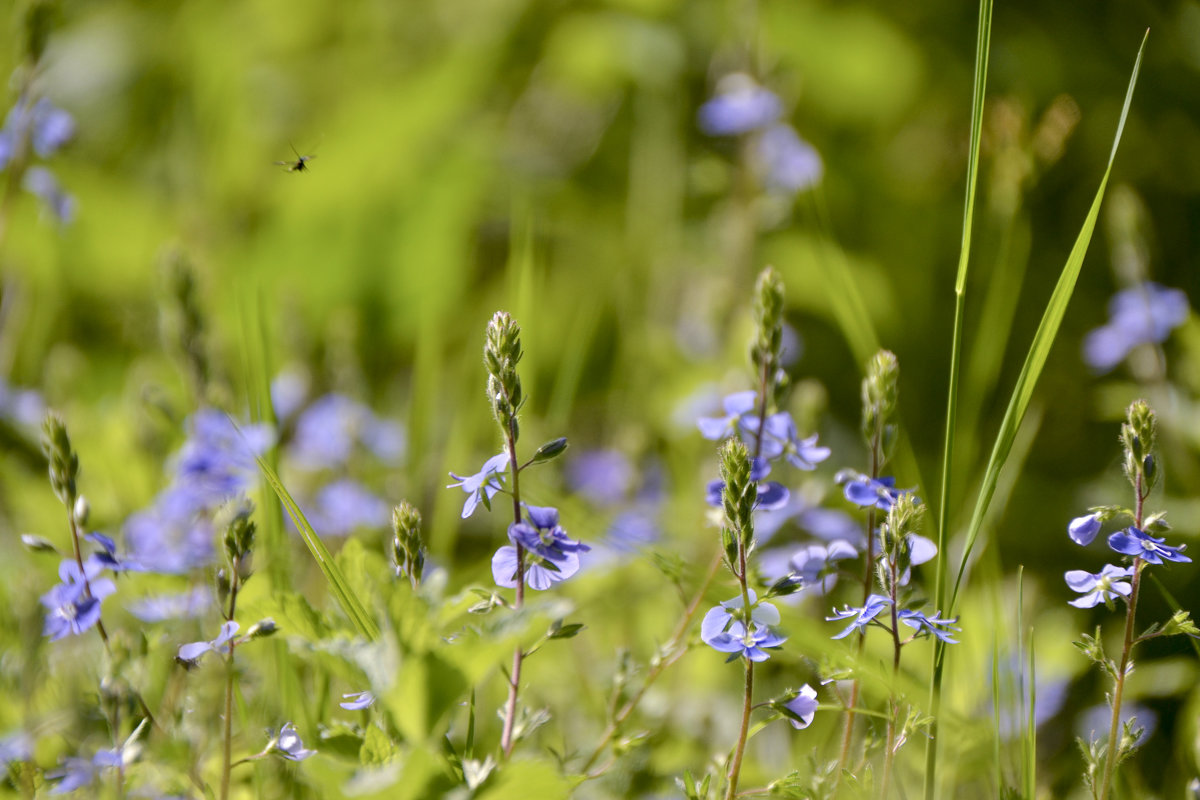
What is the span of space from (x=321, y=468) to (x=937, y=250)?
212cm

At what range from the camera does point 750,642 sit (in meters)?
1.06

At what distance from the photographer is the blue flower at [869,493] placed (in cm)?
119

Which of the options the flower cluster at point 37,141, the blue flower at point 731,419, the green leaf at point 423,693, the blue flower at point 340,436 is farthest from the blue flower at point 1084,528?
the flower cluster at point 37,141

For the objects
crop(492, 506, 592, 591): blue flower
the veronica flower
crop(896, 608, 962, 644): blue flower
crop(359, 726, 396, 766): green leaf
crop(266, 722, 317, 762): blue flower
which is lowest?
crop(266, 722, 317, 762): blue flower

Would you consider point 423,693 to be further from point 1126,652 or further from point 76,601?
point 1126,652

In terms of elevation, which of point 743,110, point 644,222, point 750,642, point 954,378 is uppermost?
point 743,110

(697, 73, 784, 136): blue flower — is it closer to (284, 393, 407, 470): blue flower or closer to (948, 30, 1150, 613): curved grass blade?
(284, 393, 407, 470): blue flower

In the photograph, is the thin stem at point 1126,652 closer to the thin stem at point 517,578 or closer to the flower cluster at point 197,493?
the thin stem at point 517,578

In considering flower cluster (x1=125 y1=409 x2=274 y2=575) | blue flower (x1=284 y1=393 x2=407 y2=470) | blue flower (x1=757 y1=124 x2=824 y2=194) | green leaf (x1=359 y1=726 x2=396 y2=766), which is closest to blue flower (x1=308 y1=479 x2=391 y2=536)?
blue flower (x1=284 y1=393 x2=407 y2=470)

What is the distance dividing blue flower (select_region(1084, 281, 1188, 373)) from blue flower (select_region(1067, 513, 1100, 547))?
1224 millimetres

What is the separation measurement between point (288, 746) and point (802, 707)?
55cm

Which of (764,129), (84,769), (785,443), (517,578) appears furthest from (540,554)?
(764,129)

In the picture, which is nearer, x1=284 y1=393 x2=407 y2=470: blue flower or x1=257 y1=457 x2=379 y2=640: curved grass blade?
x1=257 y1=457 x2=379 y2=640: curved grass blade

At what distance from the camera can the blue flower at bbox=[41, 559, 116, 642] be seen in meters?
1.12
